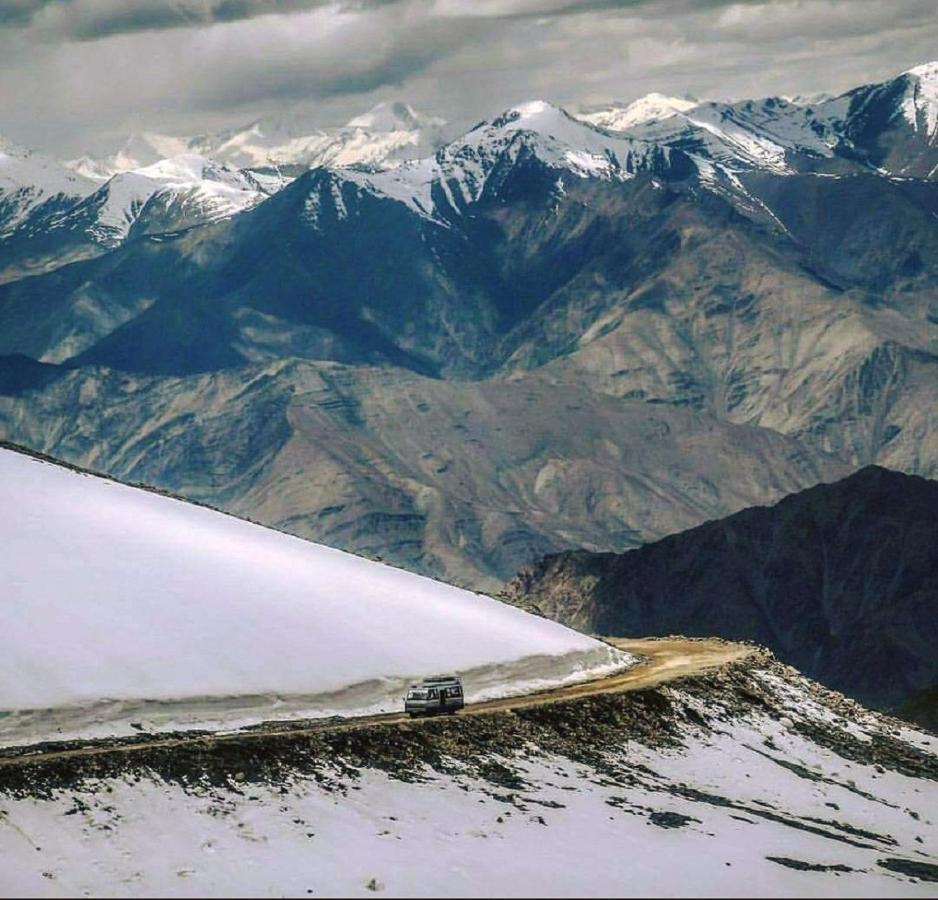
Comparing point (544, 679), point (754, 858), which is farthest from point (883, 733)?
point (754, 858)

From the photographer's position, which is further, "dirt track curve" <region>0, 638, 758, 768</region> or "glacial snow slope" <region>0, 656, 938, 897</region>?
"dirt track curve" <region>0, 638, 758, 768</region>

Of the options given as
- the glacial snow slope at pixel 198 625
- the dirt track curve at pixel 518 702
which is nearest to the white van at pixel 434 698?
the dirt track curve at pixel 518 702

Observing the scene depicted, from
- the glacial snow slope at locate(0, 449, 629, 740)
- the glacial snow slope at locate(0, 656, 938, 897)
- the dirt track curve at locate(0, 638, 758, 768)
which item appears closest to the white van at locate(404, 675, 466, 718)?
the dirt track curve at locate(0, 638, 758, 768)

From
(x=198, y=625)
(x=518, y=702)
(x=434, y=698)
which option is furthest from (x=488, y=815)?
(x=518, y=702)

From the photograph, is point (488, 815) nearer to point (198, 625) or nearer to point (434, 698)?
point (434, 698)

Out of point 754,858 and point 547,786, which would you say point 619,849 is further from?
point 547,786

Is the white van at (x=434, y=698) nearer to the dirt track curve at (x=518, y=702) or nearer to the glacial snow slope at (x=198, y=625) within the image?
the dirt track curve at (x=518, y=702)

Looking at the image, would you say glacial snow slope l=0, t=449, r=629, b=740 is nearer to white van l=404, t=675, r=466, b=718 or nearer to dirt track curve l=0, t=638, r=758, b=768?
dirt track curve l=0, t=638, r=758, b=768

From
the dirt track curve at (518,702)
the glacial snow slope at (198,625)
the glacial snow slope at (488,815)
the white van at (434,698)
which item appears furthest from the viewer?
the white van at (434,698)
